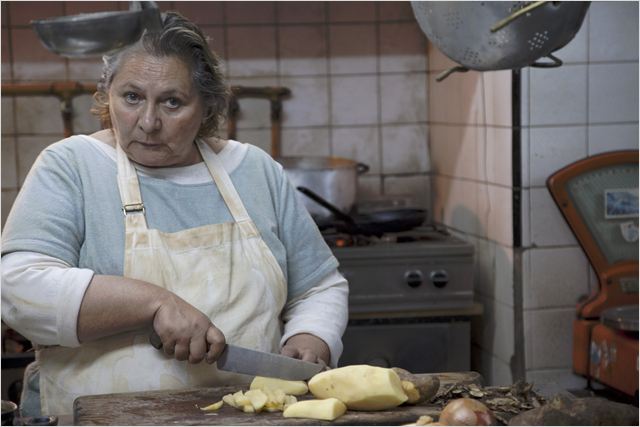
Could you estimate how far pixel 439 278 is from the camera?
11.0 ft

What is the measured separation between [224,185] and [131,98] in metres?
0.28

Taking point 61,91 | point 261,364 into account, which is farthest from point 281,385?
point 61,91

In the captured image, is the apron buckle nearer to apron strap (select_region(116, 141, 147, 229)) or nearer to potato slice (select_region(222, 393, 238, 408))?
apron strap (select_region(116, 141, 147, 229))

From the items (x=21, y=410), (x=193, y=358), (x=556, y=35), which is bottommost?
(x=21, y=410)

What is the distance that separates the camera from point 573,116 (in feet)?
10.6

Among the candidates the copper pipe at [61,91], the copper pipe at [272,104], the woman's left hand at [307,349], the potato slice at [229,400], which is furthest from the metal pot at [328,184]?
the potato slice at [229,400]

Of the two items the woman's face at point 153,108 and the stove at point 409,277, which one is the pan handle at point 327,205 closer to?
the stove at point 409,277

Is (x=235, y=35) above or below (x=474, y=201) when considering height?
above

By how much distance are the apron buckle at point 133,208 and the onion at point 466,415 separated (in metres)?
0.80

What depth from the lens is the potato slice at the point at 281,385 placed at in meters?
1.87

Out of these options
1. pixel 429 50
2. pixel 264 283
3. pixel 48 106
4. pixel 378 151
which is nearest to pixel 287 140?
pixel 378 151

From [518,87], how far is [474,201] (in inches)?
22.1

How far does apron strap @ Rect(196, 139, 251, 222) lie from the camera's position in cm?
216

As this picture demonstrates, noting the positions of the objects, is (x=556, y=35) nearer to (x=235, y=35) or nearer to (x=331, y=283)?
(x=331, y=283)
